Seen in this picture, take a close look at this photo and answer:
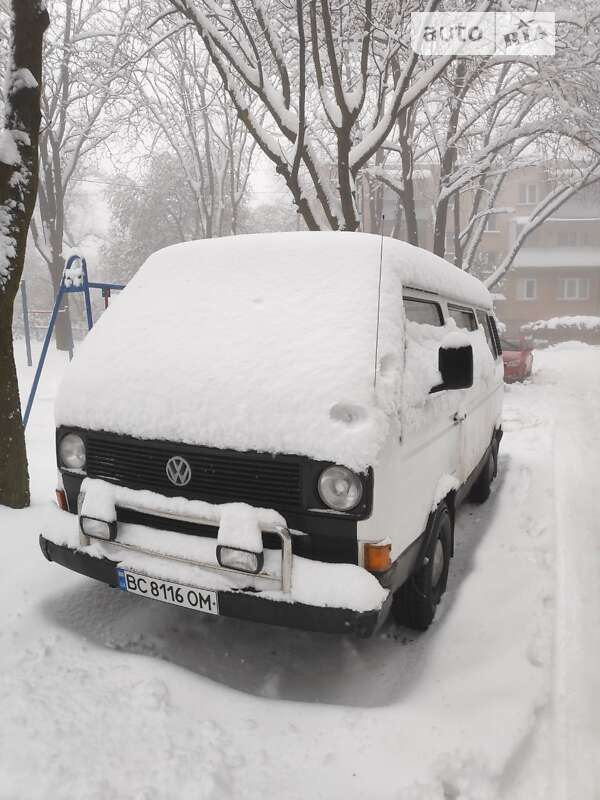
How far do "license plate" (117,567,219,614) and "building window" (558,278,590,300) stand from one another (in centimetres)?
4380

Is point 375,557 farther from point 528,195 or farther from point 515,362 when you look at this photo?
point 528,195

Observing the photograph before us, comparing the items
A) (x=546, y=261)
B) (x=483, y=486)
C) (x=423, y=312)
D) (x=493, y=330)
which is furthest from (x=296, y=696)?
(x=546, y=261)

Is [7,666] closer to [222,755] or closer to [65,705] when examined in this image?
[65,705]

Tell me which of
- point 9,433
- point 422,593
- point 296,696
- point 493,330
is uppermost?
point 493,330

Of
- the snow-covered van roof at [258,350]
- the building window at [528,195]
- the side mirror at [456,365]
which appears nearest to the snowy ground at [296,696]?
the snow-covered van roof at [258,350]

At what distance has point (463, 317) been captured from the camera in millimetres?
4426

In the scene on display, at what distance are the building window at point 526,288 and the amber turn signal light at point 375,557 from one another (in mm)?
43116

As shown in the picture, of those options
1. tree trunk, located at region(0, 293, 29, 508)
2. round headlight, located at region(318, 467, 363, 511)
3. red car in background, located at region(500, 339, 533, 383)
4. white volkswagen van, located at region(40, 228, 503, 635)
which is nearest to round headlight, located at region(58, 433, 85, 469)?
white volkswagen van, located at region(40, 228, 503, 635)

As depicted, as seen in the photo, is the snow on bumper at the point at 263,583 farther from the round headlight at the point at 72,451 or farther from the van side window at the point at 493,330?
the van side window at the point at 493,330

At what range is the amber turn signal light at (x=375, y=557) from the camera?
235cm

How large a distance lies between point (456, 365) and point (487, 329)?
9.97ft

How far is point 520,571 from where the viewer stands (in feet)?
12.7

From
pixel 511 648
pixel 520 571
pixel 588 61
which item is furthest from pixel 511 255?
pixel 511 648

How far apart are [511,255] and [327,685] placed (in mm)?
15148
